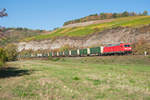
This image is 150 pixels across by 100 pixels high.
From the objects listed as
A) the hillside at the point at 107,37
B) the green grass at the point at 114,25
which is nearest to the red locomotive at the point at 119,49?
Result: the hillside at the point at 107,37

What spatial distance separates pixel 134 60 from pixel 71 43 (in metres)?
55.8

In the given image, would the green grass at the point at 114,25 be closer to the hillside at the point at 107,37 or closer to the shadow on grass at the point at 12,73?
the hillside at the point at 107,37

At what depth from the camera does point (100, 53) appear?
4684 centimetres

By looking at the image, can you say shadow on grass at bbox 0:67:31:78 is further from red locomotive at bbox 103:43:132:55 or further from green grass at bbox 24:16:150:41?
green grass at bbox 24:16:150:41

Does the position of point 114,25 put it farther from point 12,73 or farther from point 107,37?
point 12,73

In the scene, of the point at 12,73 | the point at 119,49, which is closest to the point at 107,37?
the point at 119,49

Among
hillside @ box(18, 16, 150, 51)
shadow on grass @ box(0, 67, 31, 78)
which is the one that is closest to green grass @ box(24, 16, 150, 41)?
hillside @ box(18, 16, 150, 51)

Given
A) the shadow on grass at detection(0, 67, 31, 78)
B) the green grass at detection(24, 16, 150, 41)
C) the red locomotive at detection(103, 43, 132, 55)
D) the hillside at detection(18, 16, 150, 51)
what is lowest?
the shadow on grass at detection(0, 67, 31, 78)

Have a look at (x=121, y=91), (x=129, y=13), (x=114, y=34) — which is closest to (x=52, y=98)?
(x=121, y=91)

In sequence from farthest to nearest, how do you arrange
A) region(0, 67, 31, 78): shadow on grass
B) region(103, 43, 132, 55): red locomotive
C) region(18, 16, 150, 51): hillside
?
region(18, 16, 150, 51): hillside
region(103, 43, 132, 55): red locomotive
region(0, 67, 31, 78): shadow on grass

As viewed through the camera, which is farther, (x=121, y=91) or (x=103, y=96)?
(x=121, y=91)

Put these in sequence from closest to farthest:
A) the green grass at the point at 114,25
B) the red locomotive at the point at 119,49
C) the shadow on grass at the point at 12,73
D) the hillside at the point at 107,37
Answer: the shadow on grass at the point at 12,73, the red locomotive at the point at 119,49, the hillside at the point at 107,37, the green grass at the point at 114,25

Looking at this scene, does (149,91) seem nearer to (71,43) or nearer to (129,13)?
(71,43)

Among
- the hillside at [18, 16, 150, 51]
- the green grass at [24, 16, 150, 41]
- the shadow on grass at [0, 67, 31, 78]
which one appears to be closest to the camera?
the shadow on grass at [0, 67, 31, 78]
